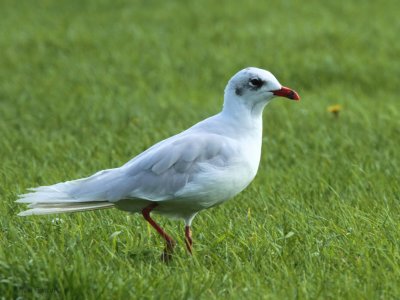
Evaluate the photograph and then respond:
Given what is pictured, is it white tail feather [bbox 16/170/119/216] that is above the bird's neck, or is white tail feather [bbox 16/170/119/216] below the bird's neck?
below

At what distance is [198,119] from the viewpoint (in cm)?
902

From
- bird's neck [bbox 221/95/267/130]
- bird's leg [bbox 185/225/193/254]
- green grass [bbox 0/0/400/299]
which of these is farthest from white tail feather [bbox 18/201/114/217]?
bird's neck [bbox 221/95/267/130]

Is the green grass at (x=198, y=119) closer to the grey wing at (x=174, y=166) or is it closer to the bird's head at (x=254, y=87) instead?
the grey wing at (x=174, y=166)

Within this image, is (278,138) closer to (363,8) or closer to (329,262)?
(329,262)

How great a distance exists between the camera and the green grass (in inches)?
165

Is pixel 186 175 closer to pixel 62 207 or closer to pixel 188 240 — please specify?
pixel 188 240

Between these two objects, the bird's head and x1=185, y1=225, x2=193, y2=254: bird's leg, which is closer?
x1=185, y1=225, x2=193, y2=254: bird's leg

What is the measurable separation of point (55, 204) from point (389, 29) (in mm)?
9316

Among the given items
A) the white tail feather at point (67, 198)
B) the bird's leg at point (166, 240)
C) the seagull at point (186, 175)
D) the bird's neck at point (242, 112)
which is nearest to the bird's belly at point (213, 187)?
the seagull at point (186, 175)

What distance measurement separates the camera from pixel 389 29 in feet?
43.0

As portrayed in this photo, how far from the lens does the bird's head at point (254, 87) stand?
4898 millimetres

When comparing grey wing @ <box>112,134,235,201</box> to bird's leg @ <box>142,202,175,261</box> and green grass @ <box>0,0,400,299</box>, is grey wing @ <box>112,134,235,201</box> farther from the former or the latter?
green grass @ <box>0,0,400,299</box>

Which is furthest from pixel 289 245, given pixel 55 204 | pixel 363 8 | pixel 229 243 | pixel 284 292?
pixel 363 8

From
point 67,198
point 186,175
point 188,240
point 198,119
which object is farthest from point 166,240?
point 198,119
